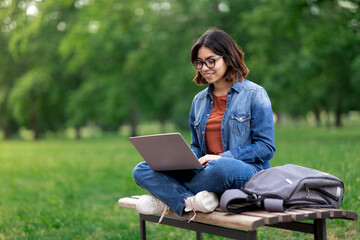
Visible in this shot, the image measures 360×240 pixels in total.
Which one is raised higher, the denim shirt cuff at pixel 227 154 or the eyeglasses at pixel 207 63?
the eyeglasses at pixel 207 63

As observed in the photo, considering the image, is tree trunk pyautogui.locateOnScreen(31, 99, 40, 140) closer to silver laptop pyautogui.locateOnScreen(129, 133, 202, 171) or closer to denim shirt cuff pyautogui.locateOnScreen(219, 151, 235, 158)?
silver laptop pyautogui.locateOnScreen(129, 133, 202, 171)

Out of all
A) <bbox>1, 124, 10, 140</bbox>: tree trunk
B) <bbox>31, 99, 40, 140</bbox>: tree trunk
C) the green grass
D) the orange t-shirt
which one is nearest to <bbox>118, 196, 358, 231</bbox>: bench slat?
the orange t-shirt

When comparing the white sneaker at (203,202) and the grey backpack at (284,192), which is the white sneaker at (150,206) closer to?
the white sneaker at (203,202)

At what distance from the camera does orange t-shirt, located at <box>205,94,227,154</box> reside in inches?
139

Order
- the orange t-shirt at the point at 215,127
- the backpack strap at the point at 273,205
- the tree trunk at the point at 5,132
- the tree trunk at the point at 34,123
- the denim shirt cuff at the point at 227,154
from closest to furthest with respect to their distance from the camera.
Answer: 1. the backpack strap at the point at 273,205
2. the denim shirt cuff at the point at 227,154
3. the orange t-shirt at the point at 215,127
4. the tree trunk at the point at 34,123
5. the tree trunk at the point at 5,132

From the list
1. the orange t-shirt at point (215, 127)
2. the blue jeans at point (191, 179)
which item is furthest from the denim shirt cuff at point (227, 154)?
the orange t-shirt at point (215, 127)

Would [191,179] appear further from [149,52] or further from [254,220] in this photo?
[149,52]

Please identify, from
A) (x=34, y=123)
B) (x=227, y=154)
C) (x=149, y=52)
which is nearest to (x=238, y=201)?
(x=227, y=154)

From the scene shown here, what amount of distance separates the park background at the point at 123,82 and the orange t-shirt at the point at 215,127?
5.06 ft

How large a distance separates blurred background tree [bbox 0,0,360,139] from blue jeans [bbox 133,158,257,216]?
11.0 m

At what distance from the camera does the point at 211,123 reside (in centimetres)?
355

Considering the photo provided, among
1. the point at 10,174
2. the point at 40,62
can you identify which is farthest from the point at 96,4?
the point at 10,174

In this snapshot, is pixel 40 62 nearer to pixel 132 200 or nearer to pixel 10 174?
pixel 10 174

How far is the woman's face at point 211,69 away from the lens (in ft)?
11.3
